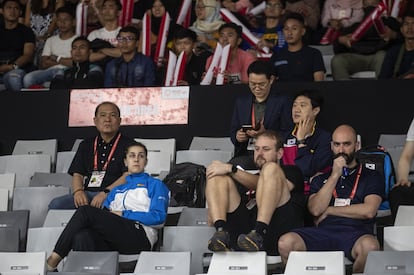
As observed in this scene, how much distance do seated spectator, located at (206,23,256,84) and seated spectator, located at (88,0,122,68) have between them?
1.12m

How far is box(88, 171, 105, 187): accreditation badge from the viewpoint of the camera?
8.62m

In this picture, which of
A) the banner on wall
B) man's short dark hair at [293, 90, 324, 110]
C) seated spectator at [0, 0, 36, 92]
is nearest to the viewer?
man's short dark hair at [293, 90, 324, 110]

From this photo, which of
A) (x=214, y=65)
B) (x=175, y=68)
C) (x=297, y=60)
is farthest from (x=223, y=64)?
(x=297, y=60)

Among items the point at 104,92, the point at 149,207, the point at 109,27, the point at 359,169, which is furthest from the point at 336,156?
the point at 109,27

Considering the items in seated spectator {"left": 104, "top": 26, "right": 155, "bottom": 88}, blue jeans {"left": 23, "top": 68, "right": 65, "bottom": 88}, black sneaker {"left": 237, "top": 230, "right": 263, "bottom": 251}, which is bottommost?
black sneaker {"left": 237, "top": 230, "right": 263, "bottom": 251}

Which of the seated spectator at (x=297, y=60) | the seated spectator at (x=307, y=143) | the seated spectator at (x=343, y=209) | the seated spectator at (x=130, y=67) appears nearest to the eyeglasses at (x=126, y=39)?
the seated spectator at (x=130, y=67)

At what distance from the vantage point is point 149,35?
1083 cm

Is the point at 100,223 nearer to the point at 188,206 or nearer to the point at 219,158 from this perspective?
the point at 188,206

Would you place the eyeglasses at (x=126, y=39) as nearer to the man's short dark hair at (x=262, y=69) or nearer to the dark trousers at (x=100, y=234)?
the man's short dark hair at (x=262, y=69)

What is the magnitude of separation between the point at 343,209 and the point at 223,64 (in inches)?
110

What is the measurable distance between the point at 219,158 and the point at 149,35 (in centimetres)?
211

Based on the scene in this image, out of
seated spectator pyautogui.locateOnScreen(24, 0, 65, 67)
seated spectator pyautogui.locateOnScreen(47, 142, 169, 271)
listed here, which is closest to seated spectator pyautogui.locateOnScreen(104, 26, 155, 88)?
seated spectator pyautogui.locateOnScreen(24, 0, 65, 67)

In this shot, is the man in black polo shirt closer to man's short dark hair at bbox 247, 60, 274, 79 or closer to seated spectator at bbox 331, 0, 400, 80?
man's short dark hair at bbox 247, 60, 274, 79

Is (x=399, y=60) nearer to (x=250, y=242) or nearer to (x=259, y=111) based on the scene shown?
(x=259, y=111)
